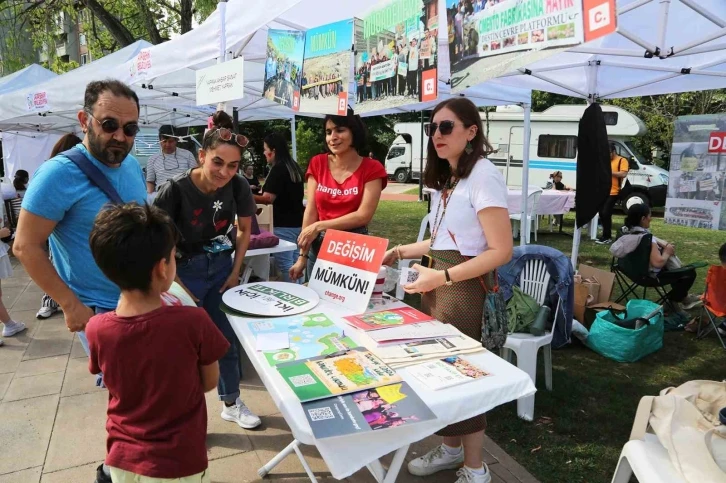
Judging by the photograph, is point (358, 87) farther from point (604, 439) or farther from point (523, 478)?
point (604, 439)

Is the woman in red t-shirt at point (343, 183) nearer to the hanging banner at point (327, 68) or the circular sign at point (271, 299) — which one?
the hanging banner at point (327, 68)

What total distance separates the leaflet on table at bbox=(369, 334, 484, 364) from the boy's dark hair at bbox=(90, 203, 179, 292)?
0.80 meters

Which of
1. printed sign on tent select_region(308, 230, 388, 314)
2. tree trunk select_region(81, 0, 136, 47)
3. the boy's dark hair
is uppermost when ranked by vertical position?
tree trunk select_region(81, 0, 136, 47)

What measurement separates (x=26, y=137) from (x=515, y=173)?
1551 cm

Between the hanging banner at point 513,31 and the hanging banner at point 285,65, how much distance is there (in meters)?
1.19

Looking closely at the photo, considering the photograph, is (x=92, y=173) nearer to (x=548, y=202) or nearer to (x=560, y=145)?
(x=548, y=202)

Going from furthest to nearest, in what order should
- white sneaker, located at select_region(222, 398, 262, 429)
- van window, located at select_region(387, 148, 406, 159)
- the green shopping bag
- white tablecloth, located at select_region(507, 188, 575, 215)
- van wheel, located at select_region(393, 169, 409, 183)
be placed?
van wheel, located at select_region(393, 169, 409, 183)
van window, located at select_region(387, 148, 406, 159)
white tablecloth, located at select_region(507, 188, 575, 215)
the green shopping bag
white sneaker, located at select_region(222, 398, 262, 429)

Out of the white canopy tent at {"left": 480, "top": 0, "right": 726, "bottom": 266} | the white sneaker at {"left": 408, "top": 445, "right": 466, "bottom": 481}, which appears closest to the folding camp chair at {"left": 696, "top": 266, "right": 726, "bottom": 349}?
the white canopy tent at {"left": 480, "top": 0, "right": 726, "bottom": 266}

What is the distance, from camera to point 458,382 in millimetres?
1422

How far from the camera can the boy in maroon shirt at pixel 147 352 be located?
4.27 feet

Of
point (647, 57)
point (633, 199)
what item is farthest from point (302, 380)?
point (633, 199)

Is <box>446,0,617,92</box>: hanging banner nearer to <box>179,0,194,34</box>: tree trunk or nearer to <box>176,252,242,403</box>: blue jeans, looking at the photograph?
<box>176,252,242,403</box>: blue jeans

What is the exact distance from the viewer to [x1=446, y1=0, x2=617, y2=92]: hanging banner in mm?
1653

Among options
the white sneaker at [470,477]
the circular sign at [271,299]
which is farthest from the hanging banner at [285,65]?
the white sneaker at [470,477]
